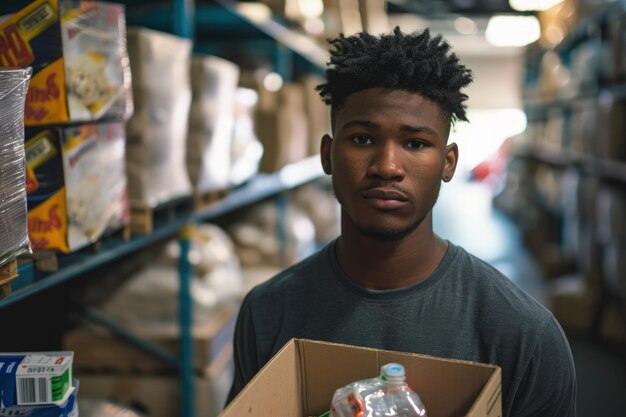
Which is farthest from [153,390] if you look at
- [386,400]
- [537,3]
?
[537,3]

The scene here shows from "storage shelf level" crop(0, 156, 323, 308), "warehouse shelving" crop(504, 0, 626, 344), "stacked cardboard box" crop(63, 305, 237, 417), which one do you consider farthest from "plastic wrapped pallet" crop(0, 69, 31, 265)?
"warehouse shelving" crop(504, 0, 626, 344)

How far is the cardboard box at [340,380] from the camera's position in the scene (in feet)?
3.86

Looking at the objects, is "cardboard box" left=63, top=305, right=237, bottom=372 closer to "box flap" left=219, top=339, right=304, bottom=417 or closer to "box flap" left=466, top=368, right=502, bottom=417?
"box flap" left=219, top=339, right=304, bottom=417

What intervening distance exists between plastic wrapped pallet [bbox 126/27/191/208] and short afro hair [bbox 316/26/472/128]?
1.17 meters

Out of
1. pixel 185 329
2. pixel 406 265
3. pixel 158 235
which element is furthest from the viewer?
pixel 185 329

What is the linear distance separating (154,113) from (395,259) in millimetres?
1425

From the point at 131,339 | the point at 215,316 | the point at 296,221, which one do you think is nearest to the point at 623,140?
the point at 296,221

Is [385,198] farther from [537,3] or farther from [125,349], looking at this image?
[537,3]

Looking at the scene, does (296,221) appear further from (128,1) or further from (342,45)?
(342,45)

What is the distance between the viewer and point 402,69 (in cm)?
148

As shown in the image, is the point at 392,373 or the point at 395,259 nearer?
the point at 392,373

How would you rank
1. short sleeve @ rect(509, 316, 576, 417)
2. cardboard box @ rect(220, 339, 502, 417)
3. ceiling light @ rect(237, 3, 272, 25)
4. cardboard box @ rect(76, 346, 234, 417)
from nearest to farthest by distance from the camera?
cardboard box @ rect(220, 339, 502, 417) → short sleeve @ rect(509, 316, 576, 417) → cardboard box @ rect(76, 346, 234, 417) → ceiling light @ rect(237, 3, 272, 25)

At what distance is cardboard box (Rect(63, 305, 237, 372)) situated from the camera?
3.03m

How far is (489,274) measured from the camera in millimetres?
1537
